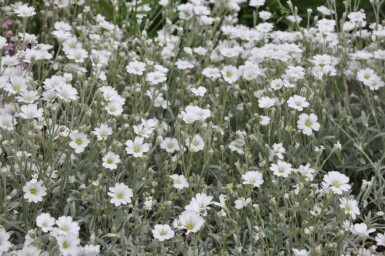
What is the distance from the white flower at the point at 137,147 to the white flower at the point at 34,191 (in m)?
0.44

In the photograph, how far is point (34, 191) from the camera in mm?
3121

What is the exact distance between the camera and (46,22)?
452 cm

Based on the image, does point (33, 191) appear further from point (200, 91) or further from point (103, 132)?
point (200, 91)

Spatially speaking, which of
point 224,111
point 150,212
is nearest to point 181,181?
point 150,212

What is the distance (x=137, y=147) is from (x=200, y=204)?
42cm

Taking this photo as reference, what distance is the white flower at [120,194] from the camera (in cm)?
320

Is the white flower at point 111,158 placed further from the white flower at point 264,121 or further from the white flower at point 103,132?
the white flower at point 264,121

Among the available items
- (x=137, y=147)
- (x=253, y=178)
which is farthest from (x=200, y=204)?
(x=137, y=147)

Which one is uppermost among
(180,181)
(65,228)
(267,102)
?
(267,102)

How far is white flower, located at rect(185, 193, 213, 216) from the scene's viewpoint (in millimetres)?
3135

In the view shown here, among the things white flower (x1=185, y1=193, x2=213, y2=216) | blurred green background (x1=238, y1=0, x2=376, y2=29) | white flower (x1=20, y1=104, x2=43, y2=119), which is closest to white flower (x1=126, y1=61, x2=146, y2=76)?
white flower (x1=20, y1=104, x2=43, y2=119)

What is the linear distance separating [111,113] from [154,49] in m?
0.88

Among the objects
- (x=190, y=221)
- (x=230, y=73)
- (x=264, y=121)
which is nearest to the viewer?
(x=190, y=221)

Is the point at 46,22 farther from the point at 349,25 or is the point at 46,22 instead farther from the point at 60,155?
the point at 349,25
